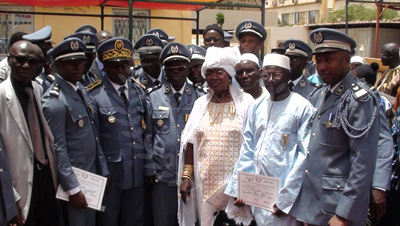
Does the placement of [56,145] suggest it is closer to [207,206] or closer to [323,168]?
[207,206]

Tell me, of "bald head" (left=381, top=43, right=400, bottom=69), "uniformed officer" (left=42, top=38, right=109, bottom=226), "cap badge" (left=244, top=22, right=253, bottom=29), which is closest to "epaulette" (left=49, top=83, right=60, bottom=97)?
"uniformed officer" (left=42, top=38, right=109, bottom=226)

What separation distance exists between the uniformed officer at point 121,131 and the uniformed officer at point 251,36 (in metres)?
1.73

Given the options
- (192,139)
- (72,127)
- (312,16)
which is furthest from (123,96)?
(312,16)

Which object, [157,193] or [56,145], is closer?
[56,145]

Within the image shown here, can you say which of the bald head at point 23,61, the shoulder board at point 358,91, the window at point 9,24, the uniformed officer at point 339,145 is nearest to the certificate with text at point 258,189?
the uniformed officer at point 339,145

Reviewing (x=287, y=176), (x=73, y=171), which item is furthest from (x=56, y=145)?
(x=287, y=176)

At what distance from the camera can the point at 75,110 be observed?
11.2 ft

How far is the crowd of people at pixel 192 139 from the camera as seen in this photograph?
2709 mm

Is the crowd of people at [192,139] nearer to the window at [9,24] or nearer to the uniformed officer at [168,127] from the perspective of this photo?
the uniformed officer at [168,127]

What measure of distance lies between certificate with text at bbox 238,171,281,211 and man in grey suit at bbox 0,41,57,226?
1.63 meters

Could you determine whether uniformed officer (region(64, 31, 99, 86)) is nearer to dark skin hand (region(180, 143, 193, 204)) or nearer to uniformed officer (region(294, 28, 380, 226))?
dark skin hand (region(180, 143, 193, 204))

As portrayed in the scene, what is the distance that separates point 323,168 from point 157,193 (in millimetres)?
1880

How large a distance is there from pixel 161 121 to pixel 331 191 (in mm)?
1869

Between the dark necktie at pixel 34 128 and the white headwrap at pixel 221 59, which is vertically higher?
the white headwrap at pixel 221 59
